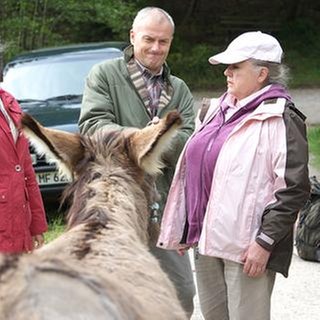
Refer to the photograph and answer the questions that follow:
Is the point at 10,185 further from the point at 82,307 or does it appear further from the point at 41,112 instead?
the point at 41,112

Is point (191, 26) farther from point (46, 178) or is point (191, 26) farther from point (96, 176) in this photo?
point (96, 176)

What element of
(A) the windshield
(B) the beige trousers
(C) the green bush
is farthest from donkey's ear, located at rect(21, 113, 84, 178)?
(C) the green bush

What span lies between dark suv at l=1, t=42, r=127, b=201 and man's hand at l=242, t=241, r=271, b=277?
5752 mm

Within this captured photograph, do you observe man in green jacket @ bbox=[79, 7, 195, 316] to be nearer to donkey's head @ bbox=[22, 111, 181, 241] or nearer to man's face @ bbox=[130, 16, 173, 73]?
man's face @ bbox=[130, 16, 173, 73]

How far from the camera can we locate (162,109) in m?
4.39

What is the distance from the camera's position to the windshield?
10367 millimetres

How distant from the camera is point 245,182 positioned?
3762 mm

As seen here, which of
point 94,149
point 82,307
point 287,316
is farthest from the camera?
point 287,316

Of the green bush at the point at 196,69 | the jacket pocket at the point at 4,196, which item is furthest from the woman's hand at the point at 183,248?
the green bush at the point at 196,69

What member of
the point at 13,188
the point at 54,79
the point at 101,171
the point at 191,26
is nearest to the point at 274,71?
the point at 101,171

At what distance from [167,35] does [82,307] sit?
2573 mm

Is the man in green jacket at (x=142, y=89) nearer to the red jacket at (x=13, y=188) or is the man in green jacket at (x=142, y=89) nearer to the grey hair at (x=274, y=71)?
the red jacket at (x=13, y=188)

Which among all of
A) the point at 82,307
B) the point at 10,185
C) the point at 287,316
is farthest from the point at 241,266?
the point at 287,316

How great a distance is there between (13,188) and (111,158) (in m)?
1.02
